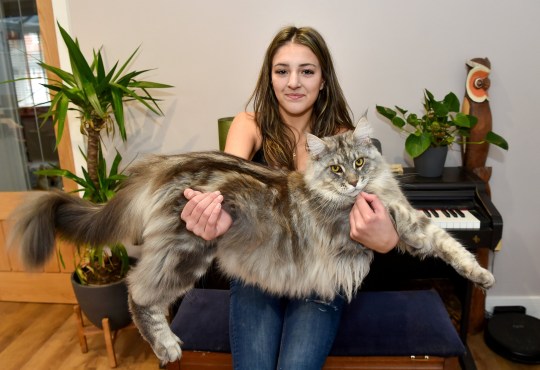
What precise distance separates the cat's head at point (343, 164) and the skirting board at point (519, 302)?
1.79m

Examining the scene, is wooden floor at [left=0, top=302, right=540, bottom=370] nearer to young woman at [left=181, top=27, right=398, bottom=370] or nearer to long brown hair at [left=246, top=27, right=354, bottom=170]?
young woman at [left=181, top=27, right=398, bottom=370]

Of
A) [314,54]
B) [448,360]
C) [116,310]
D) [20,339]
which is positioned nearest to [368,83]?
[314,54]

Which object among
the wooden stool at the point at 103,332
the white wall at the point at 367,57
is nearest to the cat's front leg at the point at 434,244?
the white wall at the point at 367,57

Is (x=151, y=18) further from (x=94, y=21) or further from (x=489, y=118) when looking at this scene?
(x=489, y=118)

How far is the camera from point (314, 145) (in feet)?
4.54

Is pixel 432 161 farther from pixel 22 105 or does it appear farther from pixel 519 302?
pixel 22 105

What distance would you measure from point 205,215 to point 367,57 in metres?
1.60

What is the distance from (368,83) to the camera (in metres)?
2.42

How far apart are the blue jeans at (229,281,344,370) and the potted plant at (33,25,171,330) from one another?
0.86 metres

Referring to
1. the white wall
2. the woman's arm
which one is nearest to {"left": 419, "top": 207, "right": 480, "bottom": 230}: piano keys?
the white wall

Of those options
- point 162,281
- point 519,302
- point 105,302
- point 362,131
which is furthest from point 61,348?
point 519,302

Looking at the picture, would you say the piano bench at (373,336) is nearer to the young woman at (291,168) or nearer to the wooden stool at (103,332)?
the young woman at (291,168)

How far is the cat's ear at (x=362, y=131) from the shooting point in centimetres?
139

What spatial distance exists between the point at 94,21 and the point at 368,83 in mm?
1656
